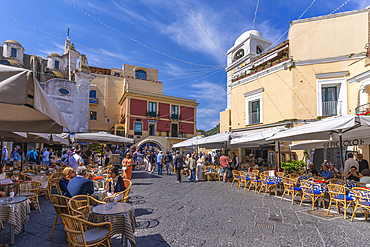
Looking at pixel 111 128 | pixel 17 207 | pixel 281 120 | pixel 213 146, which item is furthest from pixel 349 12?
pixel 111 128

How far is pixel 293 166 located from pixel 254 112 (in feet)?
17.7

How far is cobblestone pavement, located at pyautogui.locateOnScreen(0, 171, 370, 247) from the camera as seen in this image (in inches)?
147

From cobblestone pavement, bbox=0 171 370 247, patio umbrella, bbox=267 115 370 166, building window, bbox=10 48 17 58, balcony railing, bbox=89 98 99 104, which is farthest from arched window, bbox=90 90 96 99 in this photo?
patio umbrella, bbox=267 115 370 166

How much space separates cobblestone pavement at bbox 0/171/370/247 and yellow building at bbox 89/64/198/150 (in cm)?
2289

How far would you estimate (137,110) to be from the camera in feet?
96.8

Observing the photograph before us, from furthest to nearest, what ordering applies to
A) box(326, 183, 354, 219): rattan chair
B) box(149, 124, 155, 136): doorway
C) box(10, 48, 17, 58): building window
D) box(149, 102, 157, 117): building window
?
box(149, 124, 155, 136): doorway, box(149, 102, 157, 117): building window, box(10, 48, 17, 58): building window, box(326, 183, 354, 219): rattan chair

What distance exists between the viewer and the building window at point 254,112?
15.7m

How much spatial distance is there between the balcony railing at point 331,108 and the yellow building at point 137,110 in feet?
66.9

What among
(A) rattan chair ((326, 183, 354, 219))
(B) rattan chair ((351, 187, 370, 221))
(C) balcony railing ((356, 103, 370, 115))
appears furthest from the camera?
(C) balcony railing ((356, 103, 370, 115))

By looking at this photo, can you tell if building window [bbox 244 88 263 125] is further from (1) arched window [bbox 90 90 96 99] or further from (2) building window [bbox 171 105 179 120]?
(1) arched window [bbox 90 90 96 99]

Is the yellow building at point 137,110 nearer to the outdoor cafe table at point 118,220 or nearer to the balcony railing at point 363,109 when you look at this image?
the balcony railing at point 363,109

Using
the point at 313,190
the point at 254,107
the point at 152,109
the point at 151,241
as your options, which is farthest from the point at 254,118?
the point at 152,109

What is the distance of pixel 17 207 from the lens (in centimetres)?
365

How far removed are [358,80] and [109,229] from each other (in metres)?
13.6
